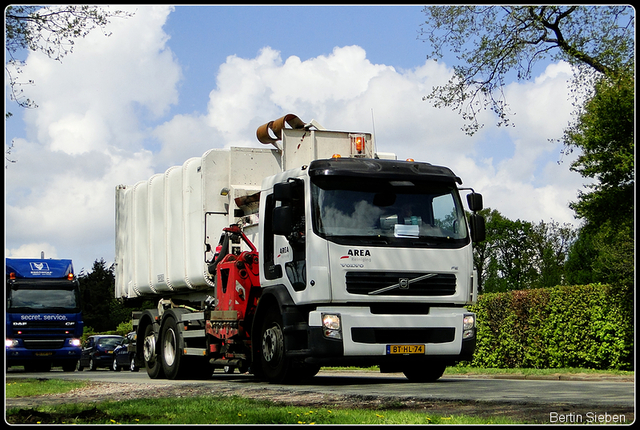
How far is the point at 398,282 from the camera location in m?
12.0

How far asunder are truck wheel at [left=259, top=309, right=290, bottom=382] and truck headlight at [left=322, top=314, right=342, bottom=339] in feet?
2.59

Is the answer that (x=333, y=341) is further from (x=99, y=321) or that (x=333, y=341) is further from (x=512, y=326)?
(x=99, y=321)

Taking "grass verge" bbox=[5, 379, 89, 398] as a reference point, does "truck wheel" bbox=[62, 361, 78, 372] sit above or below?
above

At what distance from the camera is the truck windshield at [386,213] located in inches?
473

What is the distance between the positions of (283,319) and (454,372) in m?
7.67

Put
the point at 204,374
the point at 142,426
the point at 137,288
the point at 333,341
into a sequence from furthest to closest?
1. the point at 137,288
2. the point at 204,374
3. the point at 333,341
4. the point at 142,426

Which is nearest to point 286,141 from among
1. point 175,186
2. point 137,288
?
point 175,186

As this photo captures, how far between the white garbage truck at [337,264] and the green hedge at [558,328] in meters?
7.55

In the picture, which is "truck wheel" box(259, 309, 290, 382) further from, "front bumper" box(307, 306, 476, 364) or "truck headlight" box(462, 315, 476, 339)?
"truck headlight" box(462, 315, 476, 339)

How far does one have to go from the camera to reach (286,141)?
47.7 feet

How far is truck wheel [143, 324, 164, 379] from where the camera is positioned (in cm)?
1661

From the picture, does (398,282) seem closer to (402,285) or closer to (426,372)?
(402,285)

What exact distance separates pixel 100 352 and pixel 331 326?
78.3 feet

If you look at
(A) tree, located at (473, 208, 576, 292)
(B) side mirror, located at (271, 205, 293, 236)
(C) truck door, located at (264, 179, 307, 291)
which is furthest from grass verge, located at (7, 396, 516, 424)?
(A) tree, located at (473, 208, 576, 292)
